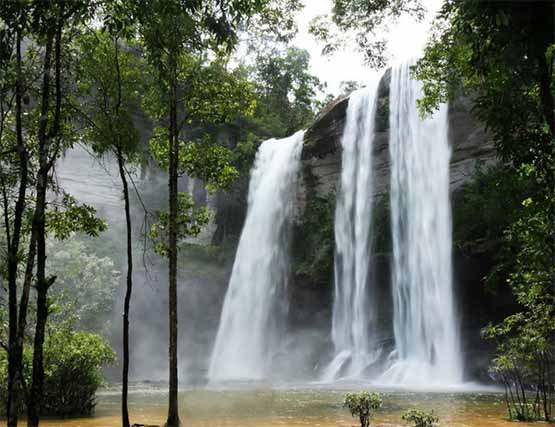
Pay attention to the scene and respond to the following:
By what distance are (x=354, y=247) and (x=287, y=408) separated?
36.9ft

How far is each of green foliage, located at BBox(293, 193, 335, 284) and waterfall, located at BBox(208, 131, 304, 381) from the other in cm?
69

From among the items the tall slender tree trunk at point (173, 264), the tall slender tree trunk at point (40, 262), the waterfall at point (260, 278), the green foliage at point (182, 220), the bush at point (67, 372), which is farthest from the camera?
the waterfall at point (260, 278)

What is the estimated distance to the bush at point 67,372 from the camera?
916 centimetres

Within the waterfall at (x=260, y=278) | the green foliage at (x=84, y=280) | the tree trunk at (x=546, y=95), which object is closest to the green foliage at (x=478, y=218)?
the waterfall at (x=260, y=278)

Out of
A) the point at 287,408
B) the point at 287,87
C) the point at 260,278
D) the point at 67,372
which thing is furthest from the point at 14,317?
the point at 287,87

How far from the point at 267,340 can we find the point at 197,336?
3714 millimetres

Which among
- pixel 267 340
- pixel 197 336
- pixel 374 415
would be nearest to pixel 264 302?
pixel 267 340

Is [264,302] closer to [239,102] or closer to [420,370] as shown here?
[420,370]

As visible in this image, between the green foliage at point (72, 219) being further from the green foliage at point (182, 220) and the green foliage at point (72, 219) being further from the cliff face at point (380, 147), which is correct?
the cliff face at point (380, 147)

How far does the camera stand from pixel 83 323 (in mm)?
23688

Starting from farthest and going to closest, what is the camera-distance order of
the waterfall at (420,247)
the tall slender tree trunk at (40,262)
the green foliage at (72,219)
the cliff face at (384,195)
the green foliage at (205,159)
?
the cliff face at (384,195) → the waterfall at (420,247) → the green foliage at (205,159) → the green foliage at (72,219) → the tall slender tree trunk at (40,262)

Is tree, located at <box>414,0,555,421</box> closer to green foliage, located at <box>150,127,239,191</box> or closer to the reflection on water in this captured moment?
the reflection on water

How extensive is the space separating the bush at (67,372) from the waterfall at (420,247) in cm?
916

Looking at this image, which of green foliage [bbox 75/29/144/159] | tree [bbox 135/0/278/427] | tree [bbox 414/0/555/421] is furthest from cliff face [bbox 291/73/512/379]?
green foliage [bbox 75/29/144/159]
